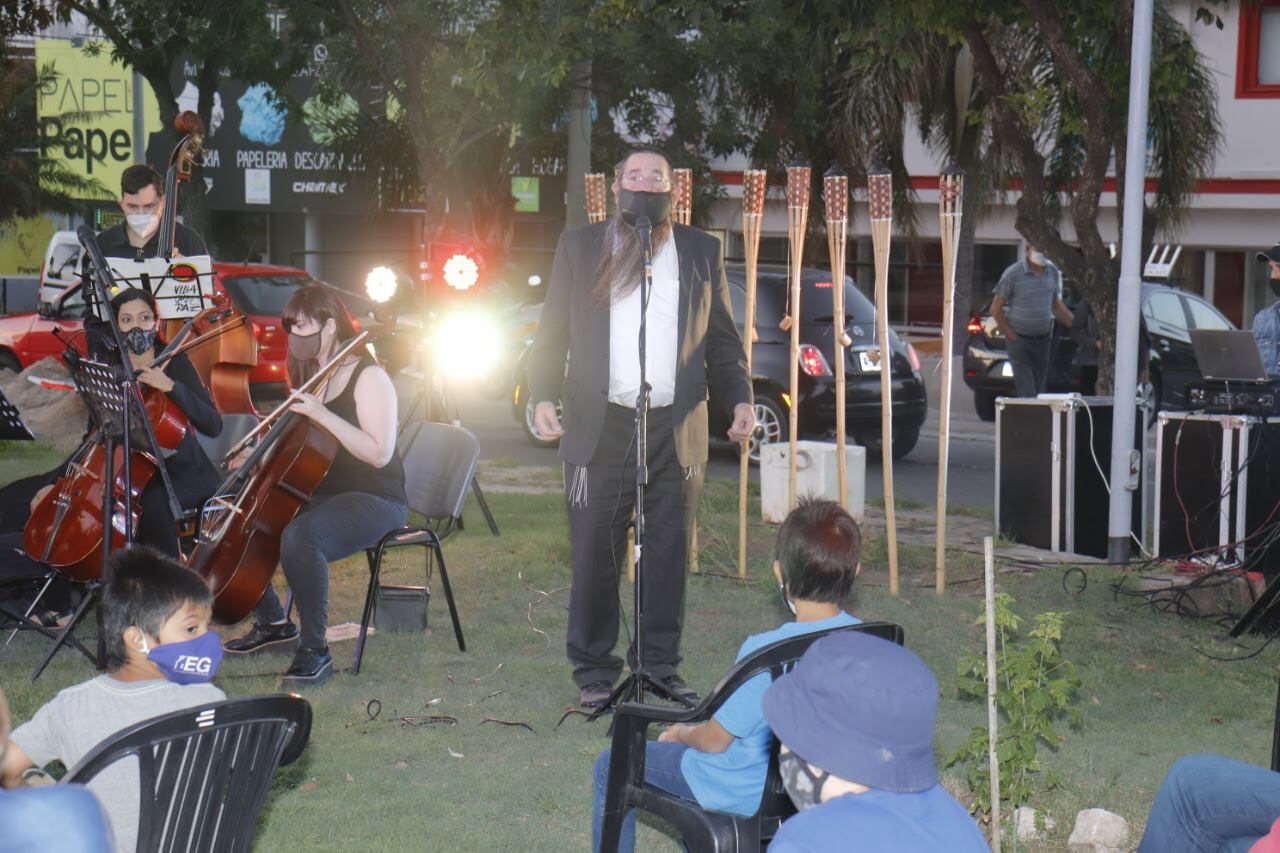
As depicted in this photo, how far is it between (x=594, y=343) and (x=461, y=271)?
Answer: 4.94m

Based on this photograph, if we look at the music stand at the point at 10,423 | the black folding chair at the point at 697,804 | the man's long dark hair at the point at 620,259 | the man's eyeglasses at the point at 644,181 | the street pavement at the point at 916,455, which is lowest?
the street pavement at the point at 916,455

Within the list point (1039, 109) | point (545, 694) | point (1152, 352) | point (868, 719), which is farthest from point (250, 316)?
point (868, 719)

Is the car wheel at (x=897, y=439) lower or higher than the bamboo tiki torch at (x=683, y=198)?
lower

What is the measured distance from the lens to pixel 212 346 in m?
7.00

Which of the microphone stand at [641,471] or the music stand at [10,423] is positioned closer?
the microphone stand at [641,471]

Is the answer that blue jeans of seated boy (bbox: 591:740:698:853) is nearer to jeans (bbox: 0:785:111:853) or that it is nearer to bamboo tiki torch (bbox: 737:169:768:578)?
jeans (bbox: 0:785:111:853)

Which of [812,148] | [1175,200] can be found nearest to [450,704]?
[1175,200]

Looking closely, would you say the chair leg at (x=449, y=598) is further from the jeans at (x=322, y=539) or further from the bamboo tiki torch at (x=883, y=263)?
the bamboo tiki torch at (x=883, y=263)

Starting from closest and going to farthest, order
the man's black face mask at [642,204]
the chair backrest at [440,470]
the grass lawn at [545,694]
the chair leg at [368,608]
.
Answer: the grass lawn at [545,694], the man's black face mask at [642,204], the chair leg at [368,608], the chair backrest at [440,470]

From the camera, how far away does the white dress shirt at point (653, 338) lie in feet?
18.3

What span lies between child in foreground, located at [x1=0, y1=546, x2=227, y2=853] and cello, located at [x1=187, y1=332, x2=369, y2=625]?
231 centimetres

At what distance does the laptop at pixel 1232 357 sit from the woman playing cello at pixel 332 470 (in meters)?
4.34

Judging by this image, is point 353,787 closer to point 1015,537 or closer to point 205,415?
point 205,415

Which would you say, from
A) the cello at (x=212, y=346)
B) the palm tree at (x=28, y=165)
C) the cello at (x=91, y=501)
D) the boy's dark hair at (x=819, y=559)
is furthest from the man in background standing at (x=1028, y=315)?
the palm tree at (x=28, y=165)
